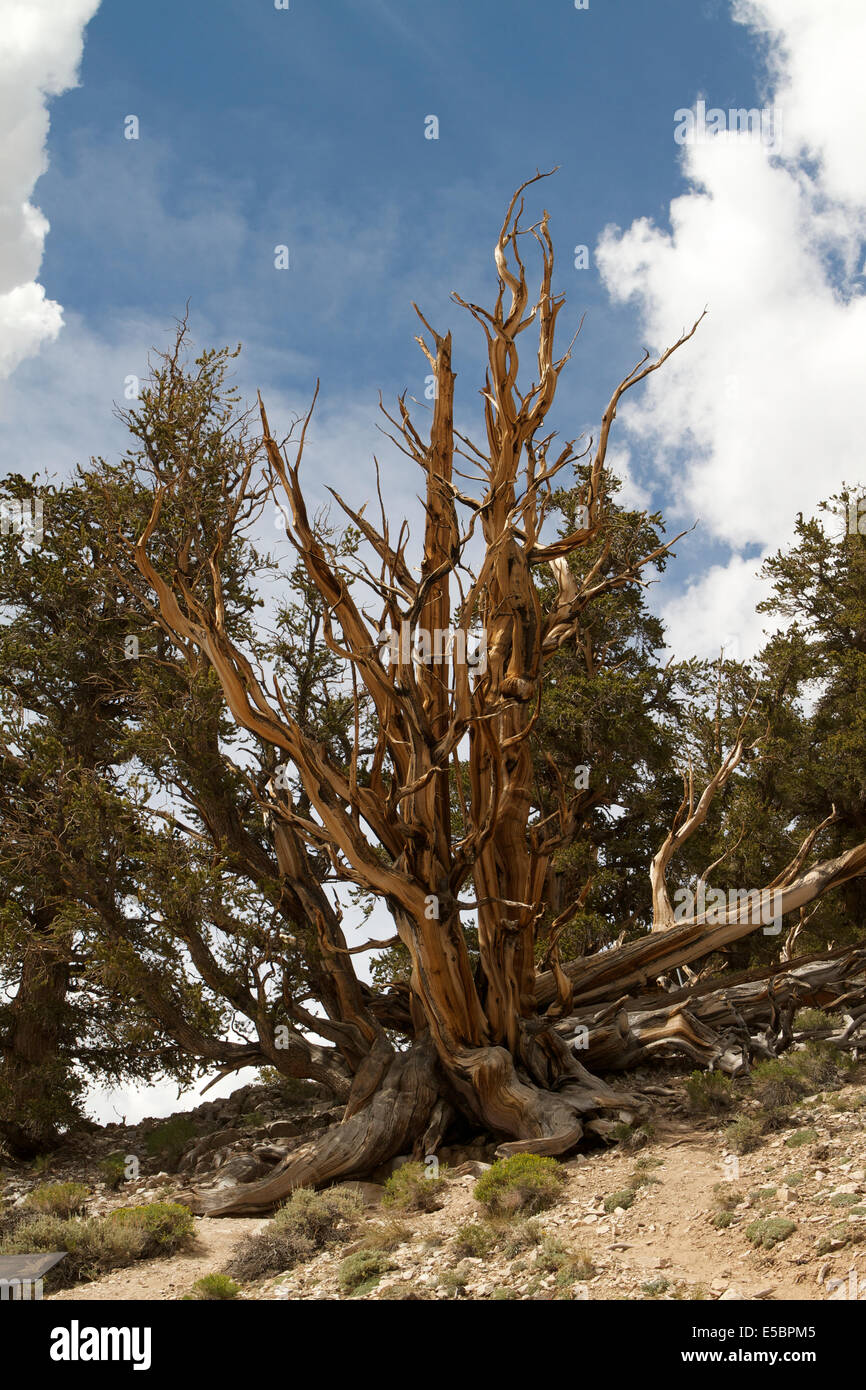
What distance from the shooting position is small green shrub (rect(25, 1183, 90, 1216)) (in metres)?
6.76

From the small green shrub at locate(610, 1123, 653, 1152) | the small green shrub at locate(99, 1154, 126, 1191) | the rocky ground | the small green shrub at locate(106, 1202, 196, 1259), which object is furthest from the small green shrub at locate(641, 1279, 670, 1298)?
the small green shrub at locate(99, 1154, 126, 1191)

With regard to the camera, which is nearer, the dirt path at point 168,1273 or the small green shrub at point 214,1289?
the small green shrub at point 214,1289

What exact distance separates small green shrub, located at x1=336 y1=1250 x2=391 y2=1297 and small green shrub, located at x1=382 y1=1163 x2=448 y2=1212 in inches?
42.0

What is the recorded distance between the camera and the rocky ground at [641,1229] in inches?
162

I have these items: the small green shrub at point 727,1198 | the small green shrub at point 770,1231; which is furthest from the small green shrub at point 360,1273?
the small green shrub at point 770,1231

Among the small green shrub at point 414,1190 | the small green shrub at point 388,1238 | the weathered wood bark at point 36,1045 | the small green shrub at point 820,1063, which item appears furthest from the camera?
the weathered wood bark at point 36,1045

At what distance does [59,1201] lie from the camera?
6.78 metres

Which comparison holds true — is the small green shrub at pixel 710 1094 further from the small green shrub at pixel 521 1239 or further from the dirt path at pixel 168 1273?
the dirt path at pixel 168 1273

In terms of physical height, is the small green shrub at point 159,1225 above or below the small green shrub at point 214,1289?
above

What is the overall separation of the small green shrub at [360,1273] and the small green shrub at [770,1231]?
1.71 meters

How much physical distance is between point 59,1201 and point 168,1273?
65.6 inches
